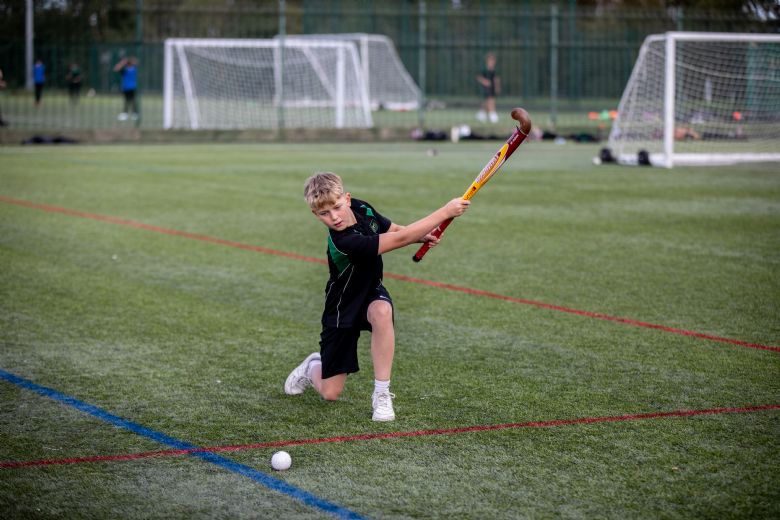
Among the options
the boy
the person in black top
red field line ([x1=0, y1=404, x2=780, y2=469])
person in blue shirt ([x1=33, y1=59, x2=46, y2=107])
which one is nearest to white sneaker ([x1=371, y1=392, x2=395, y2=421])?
the boy

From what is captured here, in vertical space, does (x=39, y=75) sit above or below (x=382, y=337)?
above

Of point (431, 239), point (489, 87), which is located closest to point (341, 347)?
point (431, 239)

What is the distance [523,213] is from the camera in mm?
13406

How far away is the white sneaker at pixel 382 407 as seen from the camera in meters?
5.30

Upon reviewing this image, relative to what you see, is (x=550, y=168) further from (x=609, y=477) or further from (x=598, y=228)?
(x=609, y=477)

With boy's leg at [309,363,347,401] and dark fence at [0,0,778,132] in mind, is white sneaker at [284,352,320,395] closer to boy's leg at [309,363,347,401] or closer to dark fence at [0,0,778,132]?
boy's leg at [309,363,347,401]

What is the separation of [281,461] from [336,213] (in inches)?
51.7

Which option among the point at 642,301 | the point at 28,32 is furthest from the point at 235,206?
the point at 28,32

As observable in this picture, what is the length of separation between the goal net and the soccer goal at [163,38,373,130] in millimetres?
1423

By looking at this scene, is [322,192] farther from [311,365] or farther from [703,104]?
[703,104]

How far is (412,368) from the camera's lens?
6371 mm

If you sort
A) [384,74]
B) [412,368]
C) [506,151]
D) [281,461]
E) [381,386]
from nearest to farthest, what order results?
[281,461] < [381,386] < [506,151] < [412,368] < [384,74]

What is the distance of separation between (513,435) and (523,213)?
8.52 metres

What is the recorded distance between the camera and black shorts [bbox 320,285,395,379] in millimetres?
5512
